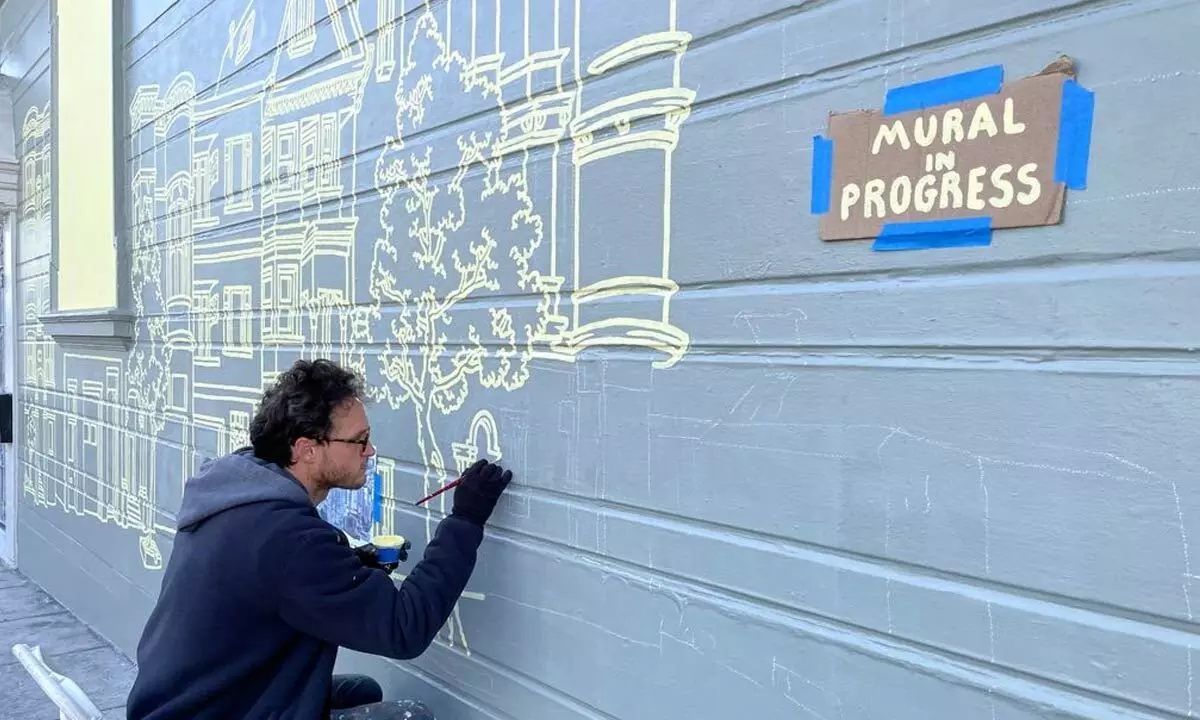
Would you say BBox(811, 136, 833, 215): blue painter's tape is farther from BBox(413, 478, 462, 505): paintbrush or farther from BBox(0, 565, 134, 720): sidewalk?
BBox(0, 565, 134, 720): sidewalk

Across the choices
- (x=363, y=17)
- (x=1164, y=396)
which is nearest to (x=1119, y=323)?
(x=1164, y=396)

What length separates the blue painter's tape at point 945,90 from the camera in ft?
4.84

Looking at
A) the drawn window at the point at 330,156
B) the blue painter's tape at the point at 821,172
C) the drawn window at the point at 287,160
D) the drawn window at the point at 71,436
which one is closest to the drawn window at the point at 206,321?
the drawn window at the point at 287,160

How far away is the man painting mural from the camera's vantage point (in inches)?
87.5

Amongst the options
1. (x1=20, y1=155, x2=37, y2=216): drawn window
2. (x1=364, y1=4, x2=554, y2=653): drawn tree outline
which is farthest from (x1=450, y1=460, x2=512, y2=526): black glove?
(x1=20, y1=155, x2=37, y2=216): drawn window

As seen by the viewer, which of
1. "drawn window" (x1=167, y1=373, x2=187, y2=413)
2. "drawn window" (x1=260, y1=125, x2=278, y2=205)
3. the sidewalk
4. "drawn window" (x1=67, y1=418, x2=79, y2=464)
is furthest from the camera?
"drawn window" (x1=67, y1=418, x2=79, y2=464)

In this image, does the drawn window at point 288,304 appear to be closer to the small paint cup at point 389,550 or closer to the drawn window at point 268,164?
the drawn window at point 268,164

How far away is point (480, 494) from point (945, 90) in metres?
1.55

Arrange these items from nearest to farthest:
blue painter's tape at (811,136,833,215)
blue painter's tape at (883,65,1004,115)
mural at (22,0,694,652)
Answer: blue painter's tape at (883,65,1004,115) < blue painter's tape at (811,136,833,215) < mural at (22,0,694,652)

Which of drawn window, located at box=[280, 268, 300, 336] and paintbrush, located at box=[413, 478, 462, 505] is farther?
drawn window, located at box=[280, 268, 300, 336]

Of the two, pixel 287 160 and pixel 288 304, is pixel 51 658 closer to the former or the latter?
pixel 288 304

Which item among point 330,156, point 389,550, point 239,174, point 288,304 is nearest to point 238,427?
point 288,304

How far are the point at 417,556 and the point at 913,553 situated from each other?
1.75 meters

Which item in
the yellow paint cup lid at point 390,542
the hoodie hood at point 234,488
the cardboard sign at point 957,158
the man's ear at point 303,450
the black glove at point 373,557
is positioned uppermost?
the cardboard sign at point 957,158
